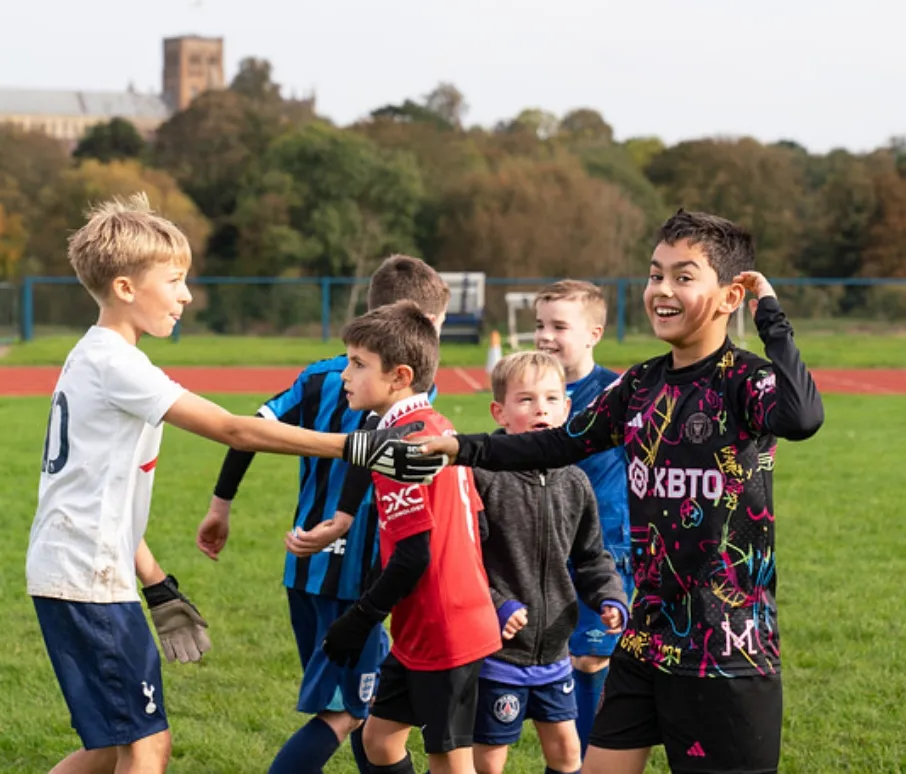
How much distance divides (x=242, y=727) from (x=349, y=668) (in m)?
1.31

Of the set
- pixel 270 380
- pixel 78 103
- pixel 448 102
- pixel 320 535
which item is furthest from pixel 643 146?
pixel 78 103

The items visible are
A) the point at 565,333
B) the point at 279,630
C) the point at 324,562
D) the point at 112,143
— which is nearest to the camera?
the point at 324,562

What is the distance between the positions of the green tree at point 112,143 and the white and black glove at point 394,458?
6225cm

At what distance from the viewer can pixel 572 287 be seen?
199 inches

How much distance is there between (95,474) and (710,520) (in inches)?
62.1

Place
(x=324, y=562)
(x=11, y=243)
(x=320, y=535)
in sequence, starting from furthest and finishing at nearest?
1. (x=11, y=243)
2. (x=324, y=562)
3. (x=320, y=535)

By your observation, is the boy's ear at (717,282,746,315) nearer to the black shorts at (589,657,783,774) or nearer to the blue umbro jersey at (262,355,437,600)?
the black shorts at (589,657,783,774)

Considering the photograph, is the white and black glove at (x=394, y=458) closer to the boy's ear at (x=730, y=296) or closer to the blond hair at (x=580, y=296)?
the boy's ear at (x=730, y=296)

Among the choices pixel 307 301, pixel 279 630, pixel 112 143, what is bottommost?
pixel 307 301

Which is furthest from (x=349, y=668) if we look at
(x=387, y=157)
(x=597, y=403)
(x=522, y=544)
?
(x=387, y=157)

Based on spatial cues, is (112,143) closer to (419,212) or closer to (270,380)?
(419,212)

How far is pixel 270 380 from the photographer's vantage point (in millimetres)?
24250

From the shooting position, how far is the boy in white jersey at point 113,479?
11.9 feet

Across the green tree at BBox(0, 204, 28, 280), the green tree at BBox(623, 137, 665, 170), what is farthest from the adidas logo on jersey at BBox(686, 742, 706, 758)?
the green tree at BBox(623, 137, 665, 170)
